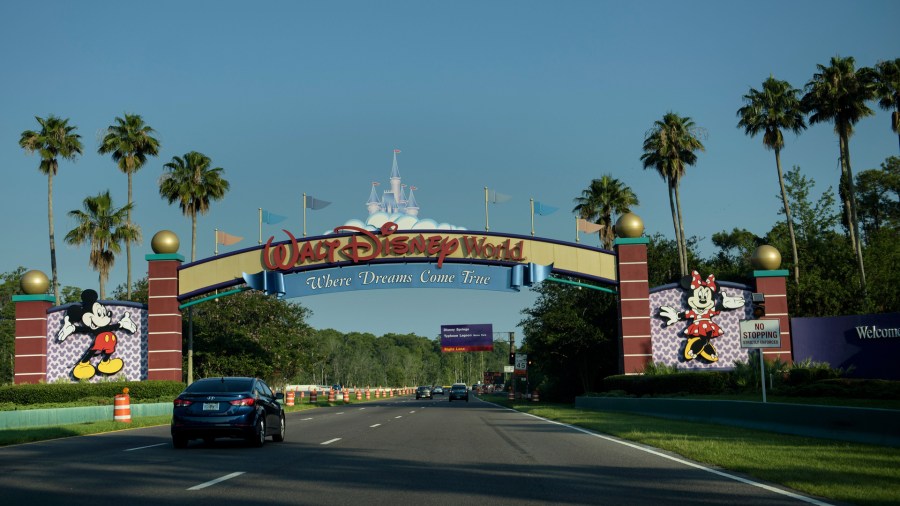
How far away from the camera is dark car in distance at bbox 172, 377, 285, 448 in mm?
16641

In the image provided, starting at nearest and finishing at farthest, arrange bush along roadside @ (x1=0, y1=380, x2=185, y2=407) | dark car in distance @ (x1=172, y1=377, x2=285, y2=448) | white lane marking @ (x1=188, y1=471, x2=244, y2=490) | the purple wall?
1. white lane marking @ (x1=188, y1=471, x2=244, y2=490)
2. dark car in distance @ (x1=172, y1=377, x2=285, y2=448)
3. the purple wall
4. bush along roadside @ (x1=0, y1=380, x2=185, y2=407)

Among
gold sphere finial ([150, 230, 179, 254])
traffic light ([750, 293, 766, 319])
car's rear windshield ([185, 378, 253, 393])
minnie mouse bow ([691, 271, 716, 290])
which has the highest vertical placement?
gold sphere finial ([150, 230, 179, 254])

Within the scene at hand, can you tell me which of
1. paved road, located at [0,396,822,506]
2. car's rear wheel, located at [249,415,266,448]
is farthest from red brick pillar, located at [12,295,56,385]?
car's rear wheel, located at [249,415,266,448]

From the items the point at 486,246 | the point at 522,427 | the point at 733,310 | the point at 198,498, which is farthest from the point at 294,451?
the point at 733,310

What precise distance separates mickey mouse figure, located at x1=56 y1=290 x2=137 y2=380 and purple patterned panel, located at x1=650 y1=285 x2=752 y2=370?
2676 cm

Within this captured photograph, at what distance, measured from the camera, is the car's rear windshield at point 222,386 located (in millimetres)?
17203

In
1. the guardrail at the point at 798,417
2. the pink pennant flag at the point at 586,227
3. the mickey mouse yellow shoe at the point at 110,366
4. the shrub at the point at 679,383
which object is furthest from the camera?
the pink pennant flag at the point at 586,227

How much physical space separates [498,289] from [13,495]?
36.5 meters

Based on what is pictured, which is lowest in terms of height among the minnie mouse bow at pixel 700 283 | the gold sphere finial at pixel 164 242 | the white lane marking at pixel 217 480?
the white lane marking at pixel 217 480

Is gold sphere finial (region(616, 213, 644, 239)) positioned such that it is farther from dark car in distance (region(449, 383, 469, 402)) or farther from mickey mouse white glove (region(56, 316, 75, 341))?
mickey mouse white glove (region(56, 316, 75, 341))

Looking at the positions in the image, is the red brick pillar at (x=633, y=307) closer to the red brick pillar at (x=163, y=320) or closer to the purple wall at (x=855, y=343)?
the purple wall at (x=855, y=343)

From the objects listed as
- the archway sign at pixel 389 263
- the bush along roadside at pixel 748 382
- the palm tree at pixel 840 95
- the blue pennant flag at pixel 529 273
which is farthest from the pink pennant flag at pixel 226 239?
the palm tree at pixel 840 95

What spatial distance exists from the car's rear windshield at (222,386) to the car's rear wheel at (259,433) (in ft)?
2.29

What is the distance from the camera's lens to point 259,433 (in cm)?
1736
